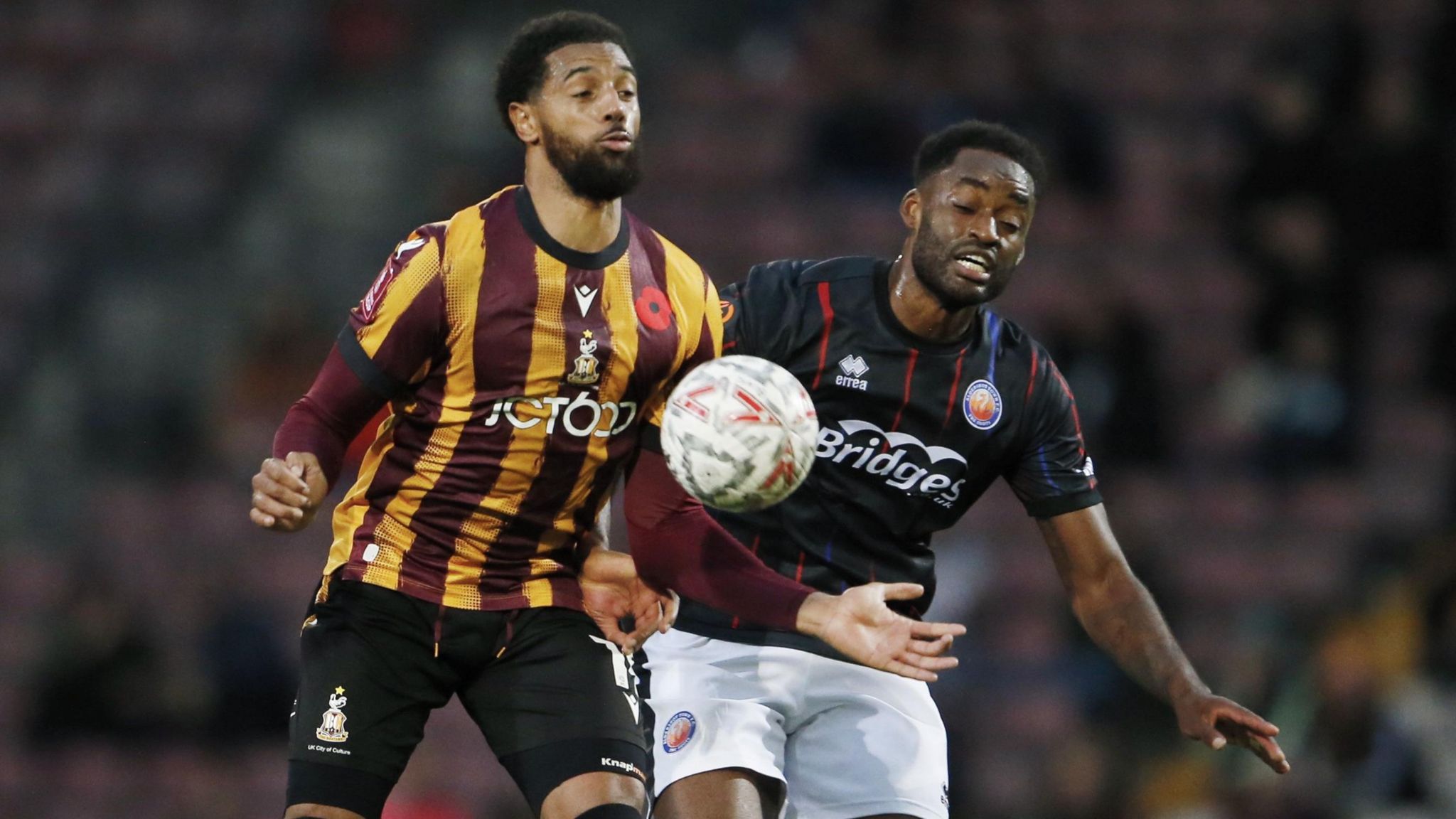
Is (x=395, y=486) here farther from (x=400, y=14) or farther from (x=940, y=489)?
(x=400, y=14)

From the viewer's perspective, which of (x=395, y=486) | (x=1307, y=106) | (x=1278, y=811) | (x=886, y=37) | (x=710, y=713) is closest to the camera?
(x=395, y=486)

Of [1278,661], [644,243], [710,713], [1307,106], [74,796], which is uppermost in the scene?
[1307,106]

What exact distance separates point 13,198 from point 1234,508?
7851 mm

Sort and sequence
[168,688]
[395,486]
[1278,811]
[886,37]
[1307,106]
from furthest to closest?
1. [886,37]
2. [1307,106]
3. [168,688]
4. [1278,811]
5. [395,486]

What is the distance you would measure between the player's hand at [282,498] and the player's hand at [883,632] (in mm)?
1207

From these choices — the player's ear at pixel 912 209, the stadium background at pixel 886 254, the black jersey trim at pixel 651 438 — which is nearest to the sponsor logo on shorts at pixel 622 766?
the black jersey trim at pixel 651 438

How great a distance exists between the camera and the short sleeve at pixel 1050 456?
5.51 meters

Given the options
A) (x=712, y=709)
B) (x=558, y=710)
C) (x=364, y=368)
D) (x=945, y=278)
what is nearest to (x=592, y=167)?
(x=364, y=368)

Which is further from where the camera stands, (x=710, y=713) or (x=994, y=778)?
(x=994, y=778)

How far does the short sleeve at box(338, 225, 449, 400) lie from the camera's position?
4.46 m

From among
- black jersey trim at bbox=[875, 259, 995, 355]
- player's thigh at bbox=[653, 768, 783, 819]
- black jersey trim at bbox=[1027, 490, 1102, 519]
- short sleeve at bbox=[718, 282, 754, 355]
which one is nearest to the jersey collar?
black jersey trim at bbox=[875, 259, 995, 355]

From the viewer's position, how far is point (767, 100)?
11.9 m

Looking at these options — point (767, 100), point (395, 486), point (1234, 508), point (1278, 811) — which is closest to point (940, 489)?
point (395, 486)

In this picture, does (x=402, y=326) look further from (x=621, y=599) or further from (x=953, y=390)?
(x=953, y=390)
